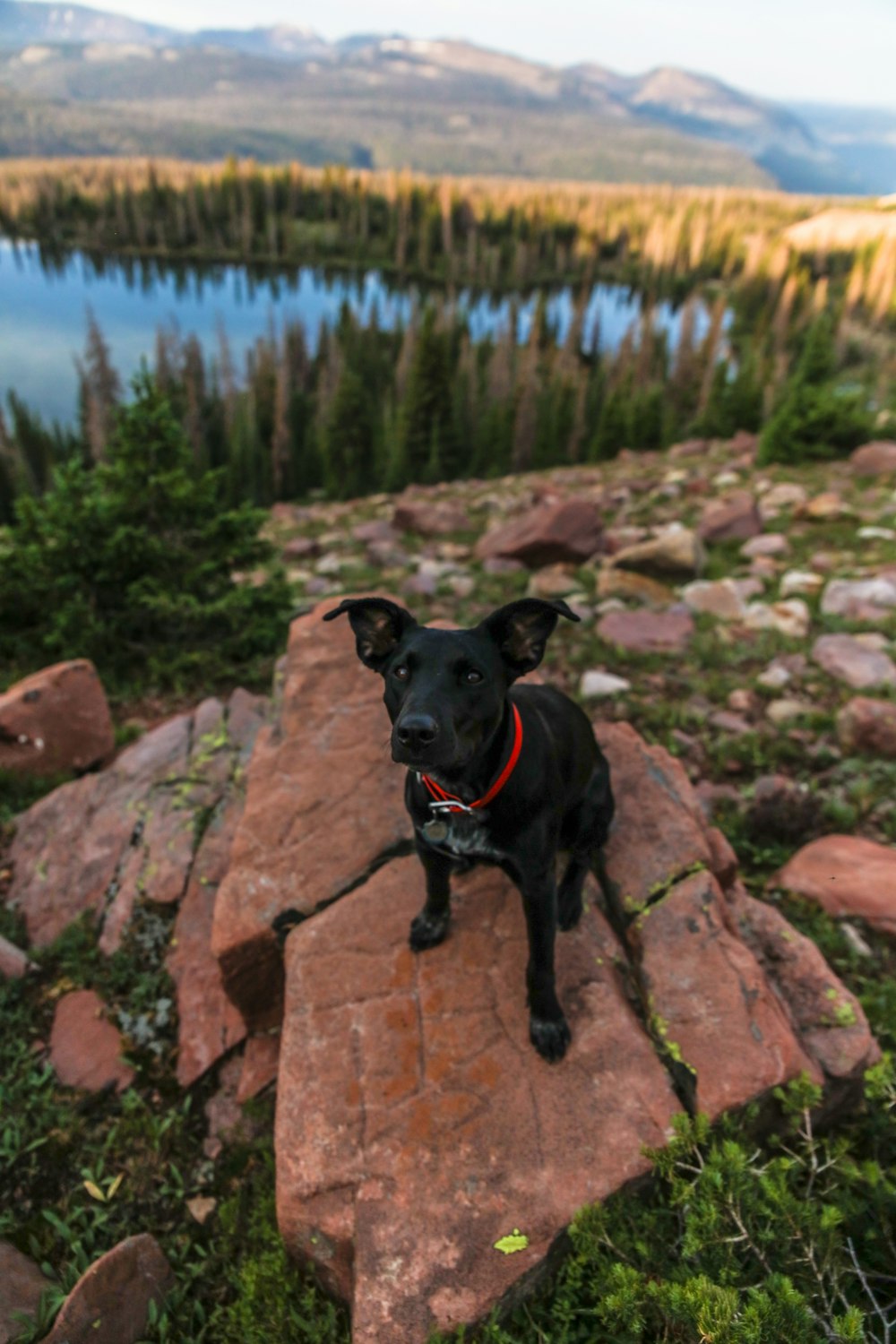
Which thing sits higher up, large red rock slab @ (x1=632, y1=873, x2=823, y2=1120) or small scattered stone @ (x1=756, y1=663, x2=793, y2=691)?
large red rock slab @ (x1=632, y1=873, x2=823, y2=1120)

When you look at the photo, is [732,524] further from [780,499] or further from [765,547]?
[780,499]

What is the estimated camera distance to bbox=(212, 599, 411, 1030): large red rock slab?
4914 mm

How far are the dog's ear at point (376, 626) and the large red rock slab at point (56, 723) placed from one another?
5220 millimetres

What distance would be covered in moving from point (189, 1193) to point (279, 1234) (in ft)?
2.42

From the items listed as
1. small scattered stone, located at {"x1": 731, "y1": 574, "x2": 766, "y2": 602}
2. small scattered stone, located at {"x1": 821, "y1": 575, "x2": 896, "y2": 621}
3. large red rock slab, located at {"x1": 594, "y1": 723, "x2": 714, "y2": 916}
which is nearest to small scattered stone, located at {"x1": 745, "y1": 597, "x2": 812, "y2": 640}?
small scattered stone, located at {"x1": 821, "y1": 575, "x2": 896, "y2": 621}

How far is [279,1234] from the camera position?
393cm

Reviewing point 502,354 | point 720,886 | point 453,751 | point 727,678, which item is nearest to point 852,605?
point 727,678

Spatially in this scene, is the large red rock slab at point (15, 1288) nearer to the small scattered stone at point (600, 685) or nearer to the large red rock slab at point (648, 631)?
the small scattered stone at point (600, 685)

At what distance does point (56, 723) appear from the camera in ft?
24.7

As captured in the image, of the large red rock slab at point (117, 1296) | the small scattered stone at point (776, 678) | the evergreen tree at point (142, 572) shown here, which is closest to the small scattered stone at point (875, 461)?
the small scattered stone at point (776, 678)

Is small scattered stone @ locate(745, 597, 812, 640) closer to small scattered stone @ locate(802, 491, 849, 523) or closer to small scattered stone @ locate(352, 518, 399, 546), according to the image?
small scattered stone @ locate(802, 491, 849, 523)

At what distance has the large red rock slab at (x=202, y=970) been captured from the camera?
4.98m

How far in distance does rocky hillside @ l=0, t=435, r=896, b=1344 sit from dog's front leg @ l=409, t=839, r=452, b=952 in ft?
0.37

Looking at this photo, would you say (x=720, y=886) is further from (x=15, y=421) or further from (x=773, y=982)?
(x=15, y=421)
